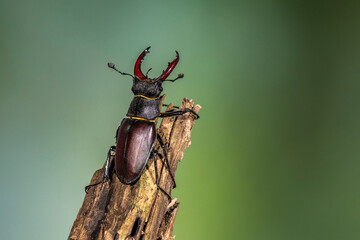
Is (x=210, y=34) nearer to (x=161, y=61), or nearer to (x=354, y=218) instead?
(x=161, y=61)

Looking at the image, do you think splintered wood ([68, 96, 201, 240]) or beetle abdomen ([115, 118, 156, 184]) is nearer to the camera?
splintered wood ([68, 96, 201, 240])

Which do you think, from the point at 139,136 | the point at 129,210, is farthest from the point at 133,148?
the point at 129,210

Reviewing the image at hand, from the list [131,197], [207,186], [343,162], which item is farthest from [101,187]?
[343,162]

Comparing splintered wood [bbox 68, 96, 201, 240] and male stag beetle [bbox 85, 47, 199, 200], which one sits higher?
male stag beetle [bbox 85, 47, 199, 200]

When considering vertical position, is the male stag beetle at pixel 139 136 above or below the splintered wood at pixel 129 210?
above

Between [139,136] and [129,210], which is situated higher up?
[139,136]

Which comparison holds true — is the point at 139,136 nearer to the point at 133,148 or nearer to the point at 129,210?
the point at 133,148

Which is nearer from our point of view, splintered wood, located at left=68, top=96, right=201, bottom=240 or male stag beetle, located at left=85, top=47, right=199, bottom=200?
splintered wood, located at left=68, top=96, right=201, bottom=240
